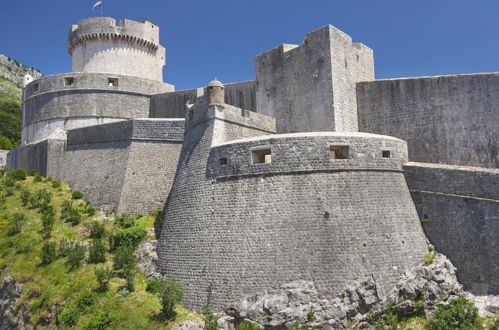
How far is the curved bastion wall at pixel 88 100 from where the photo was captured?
28.9 m

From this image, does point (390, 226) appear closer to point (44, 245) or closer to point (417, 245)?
point (417, 245)

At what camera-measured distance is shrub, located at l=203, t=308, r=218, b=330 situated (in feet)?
49.4

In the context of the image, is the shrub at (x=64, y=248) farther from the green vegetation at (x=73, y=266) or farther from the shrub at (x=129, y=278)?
the shrub at (x=129, y=278)

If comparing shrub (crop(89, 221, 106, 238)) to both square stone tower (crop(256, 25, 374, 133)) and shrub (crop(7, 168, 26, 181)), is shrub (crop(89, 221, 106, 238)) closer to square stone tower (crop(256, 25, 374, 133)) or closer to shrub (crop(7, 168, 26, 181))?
shrub (crop(7, 168, 26, 181))

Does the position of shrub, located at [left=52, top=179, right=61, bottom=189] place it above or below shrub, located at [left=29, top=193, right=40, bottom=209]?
above

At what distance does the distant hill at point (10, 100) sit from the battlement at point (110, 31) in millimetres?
23581

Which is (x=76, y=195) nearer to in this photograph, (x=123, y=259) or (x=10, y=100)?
(x=123, y=259)

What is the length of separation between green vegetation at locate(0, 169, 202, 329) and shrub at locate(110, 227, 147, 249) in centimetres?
3

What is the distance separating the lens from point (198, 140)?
20.7 m

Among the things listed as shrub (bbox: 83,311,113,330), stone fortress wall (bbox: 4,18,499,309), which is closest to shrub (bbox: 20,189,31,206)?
stone fortress wall (bbox: 4,18,499,309)

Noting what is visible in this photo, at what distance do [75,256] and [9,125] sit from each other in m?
48.2

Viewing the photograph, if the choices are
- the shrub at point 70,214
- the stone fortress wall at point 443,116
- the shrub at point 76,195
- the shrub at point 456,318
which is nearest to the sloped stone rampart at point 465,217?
the shrub at point 456,318

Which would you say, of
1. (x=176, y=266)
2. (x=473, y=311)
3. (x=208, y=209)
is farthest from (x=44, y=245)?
(x=473, y=311)

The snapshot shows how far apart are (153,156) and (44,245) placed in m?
7.14
